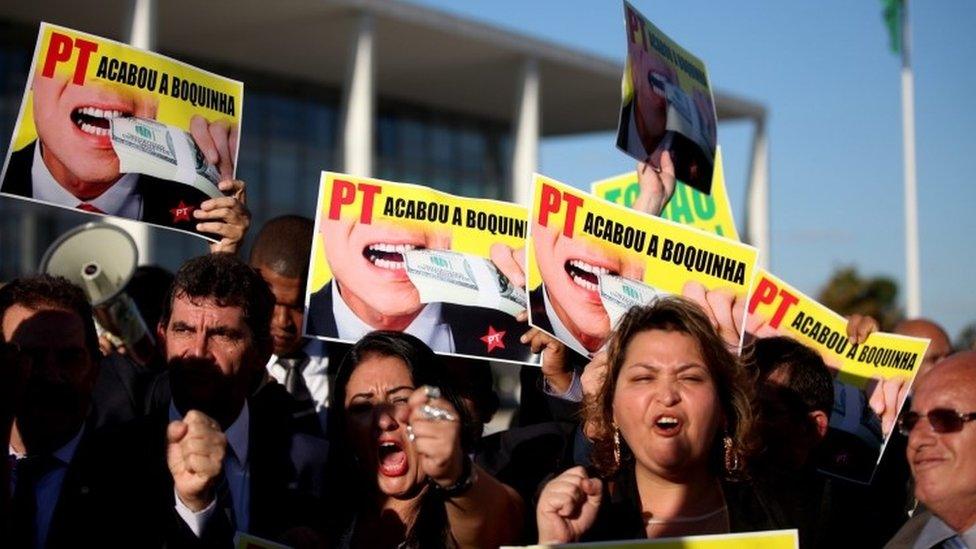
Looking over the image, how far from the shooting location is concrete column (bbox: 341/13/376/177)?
84.6 ft

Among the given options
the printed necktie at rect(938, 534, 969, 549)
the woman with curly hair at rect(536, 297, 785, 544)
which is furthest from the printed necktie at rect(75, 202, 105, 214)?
the printed necktie at rect(938, 534, 969, 549)

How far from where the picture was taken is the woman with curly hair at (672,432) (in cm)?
314

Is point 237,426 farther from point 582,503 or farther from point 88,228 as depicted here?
point 88,228

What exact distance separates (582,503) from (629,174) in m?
3.84

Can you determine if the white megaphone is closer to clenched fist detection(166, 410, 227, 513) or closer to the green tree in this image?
clenched fist detection(166, 410, 227, 513)

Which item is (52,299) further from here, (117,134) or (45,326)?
(117,134)

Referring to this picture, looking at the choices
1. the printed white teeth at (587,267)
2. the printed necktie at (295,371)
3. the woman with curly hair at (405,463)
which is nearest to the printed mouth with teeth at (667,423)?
the woman with curly hair at (405,463)

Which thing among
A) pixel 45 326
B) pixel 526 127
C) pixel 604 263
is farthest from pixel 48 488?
pixel 526 127

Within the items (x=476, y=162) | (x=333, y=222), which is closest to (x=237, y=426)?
(x=333, y=222)

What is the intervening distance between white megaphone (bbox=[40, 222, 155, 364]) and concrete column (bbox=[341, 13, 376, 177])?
19247 millimetres

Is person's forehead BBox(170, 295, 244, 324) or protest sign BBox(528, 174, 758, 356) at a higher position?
protest sign BBox(528, 174, 758, 356)

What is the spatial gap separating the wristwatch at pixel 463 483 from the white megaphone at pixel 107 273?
3275mm

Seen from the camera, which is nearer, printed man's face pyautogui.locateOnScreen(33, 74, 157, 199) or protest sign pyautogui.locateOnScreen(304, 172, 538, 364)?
printed man's face pyautogui.locateOnScreen(33, 74, 157, 199)

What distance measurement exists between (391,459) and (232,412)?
67cm
